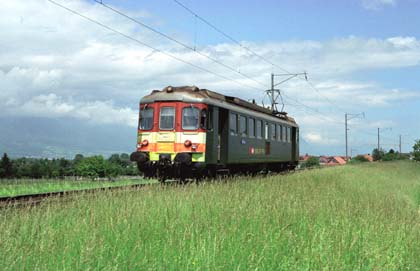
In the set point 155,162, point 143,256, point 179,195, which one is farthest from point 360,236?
point 155,162

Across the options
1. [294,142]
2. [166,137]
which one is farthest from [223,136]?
[294,142]

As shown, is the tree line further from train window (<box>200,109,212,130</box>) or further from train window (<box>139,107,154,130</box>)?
train window (<box>200,109,212,130</box>)

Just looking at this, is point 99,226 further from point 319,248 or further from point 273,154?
point 273,154

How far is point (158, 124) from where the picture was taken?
1741 cm

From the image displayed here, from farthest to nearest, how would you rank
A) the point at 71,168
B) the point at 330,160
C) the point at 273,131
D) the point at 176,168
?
the point at 330,160 → the point at 71,168 → the point at 273,131 → the point at 176,168

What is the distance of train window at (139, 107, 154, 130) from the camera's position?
1766 cm

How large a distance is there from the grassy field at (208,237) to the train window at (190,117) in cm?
766

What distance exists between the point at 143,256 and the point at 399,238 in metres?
3.53

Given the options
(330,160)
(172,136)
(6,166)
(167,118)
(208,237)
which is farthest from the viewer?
(330,160)

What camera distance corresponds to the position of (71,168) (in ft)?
248

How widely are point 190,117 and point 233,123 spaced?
2.29 metres

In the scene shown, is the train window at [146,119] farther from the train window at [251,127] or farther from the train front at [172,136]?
the train window at [251,127]

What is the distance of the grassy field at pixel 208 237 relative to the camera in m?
5.07

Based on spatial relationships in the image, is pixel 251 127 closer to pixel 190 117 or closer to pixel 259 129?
pixel 259 129
